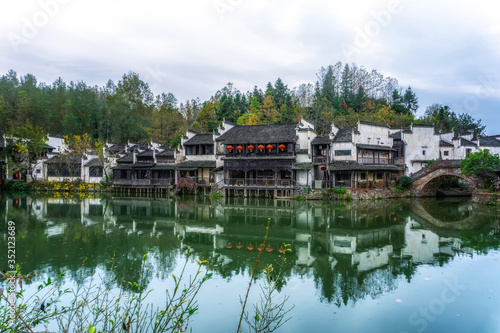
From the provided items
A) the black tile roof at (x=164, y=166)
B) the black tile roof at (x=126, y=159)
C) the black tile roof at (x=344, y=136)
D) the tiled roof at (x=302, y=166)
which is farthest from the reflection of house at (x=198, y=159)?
the black tile roof at (x=344, y=136)

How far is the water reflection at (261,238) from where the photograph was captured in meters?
10.2

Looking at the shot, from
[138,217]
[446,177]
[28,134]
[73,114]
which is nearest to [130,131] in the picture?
[73,114]

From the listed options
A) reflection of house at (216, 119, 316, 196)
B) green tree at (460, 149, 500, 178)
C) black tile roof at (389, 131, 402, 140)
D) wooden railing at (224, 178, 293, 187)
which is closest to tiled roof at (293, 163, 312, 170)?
reflection of house at (216, 119, 316, 196)

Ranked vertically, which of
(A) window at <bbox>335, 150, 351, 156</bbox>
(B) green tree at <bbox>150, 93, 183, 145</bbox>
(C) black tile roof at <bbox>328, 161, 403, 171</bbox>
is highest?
(B) green tree at <bbox>150, 93, 183, 145</bbox>

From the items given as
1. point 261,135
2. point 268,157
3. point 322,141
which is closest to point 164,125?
point 261,135

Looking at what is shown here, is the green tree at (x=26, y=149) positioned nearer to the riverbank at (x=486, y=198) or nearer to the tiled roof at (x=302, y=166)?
the tiled roof at (x=302, y=166)

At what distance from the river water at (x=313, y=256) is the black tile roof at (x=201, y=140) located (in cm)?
1430

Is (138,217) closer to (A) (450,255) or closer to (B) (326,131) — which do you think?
(A) (450,255)

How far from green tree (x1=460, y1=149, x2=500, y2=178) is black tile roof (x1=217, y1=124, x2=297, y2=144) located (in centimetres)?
1576

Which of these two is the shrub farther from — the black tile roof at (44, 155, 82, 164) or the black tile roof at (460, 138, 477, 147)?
the black tile roof at (44, 155, 82, 164)

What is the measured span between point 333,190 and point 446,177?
1296 cm

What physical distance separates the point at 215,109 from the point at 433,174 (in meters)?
35.4

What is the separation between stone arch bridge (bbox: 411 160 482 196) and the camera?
97.5ft

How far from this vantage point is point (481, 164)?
89.4ft
